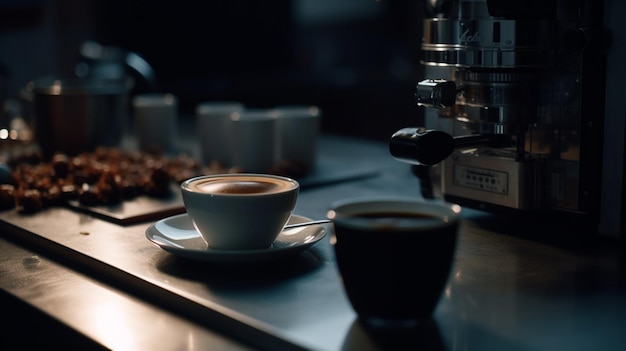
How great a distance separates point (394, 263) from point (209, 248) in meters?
0.28

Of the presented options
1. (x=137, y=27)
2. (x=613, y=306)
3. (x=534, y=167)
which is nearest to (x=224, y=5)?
(x=137, y=27)

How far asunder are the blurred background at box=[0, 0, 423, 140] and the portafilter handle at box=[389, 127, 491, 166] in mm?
1848

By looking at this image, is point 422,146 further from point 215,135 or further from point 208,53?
point 208,53

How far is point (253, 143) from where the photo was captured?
4.50ft

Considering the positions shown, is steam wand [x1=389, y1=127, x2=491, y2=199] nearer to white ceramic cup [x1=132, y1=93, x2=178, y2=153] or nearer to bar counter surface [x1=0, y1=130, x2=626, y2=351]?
bar counter surface [x1=0, y1=130, x2=626, y2=351]

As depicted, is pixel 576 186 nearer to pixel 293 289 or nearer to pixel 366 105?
pixel 293 289

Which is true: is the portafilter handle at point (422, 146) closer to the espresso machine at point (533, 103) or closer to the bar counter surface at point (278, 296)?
the espresso machine at point (533, 103)

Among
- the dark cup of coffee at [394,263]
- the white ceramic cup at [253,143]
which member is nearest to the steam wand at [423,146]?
the dark cup of coffee at [394,263]

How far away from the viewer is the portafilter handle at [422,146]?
89cm

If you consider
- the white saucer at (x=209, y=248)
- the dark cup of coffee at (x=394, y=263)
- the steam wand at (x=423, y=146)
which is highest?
the steam wand at (x=423, y=146)

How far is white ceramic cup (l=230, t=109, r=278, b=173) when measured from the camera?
1.37 meters

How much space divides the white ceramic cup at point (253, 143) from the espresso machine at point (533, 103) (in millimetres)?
479

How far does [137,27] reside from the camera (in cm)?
296

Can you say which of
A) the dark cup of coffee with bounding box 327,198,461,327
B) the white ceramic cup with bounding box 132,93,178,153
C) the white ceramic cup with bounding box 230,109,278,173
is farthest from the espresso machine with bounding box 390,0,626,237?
the white ceramic cup with bounding box 132,93,178,153
